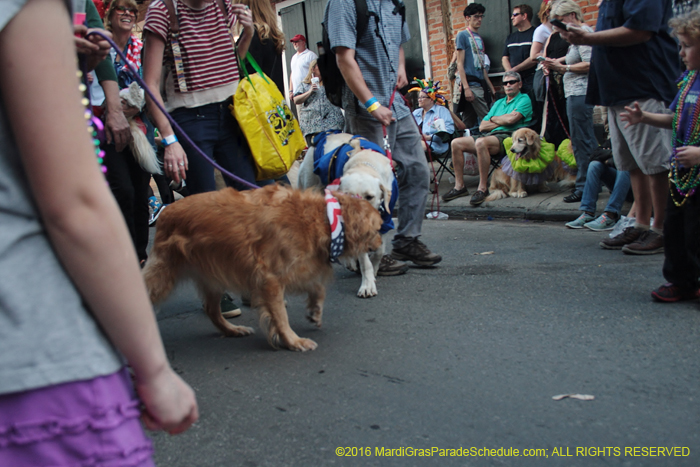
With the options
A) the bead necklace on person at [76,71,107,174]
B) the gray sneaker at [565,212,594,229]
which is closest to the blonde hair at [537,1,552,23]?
the gray sneaker at [565,212,594,229]

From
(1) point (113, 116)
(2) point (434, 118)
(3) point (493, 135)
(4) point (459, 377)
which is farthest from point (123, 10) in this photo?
(2) point (434, 118)

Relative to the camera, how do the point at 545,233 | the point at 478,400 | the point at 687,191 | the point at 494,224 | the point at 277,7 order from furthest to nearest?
1. the point at 277,7
2. the point at 494,224
3. the point at 545,233
4. the point at 687,191
5. the point at 478,400

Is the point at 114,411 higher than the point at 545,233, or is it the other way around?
the point at 114,411

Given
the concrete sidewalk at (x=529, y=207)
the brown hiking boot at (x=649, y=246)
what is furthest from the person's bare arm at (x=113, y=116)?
the concrete sidewalk at (x=529, y=207)

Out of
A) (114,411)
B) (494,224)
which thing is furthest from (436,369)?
(494,224)

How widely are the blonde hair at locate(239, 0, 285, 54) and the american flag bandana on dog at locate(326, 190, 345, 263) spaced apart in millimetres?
1830

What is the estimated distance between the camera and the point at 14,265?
0.81m

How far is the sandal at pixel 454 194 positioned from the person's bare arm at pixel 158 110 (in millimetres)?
5762

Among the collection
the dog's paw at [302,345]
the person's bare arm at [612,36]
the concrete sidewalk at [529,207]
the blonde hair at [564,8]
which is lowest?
the concrete sidewalk at [529,207]

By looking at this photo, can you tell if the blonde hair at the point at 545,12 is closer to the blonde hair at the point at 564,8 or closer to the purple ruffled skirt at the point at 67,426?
the blonde hair at the point at 564,8

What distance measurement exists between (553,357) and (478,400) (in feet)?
2.10

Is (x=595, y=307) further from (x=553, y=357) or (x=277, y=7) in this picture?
(x=277, y=7)

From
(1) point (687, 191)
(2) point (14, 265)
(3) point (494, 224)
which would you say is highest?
(2) point (14, 265)

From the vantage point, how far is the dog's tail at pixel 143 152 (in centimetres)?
407
